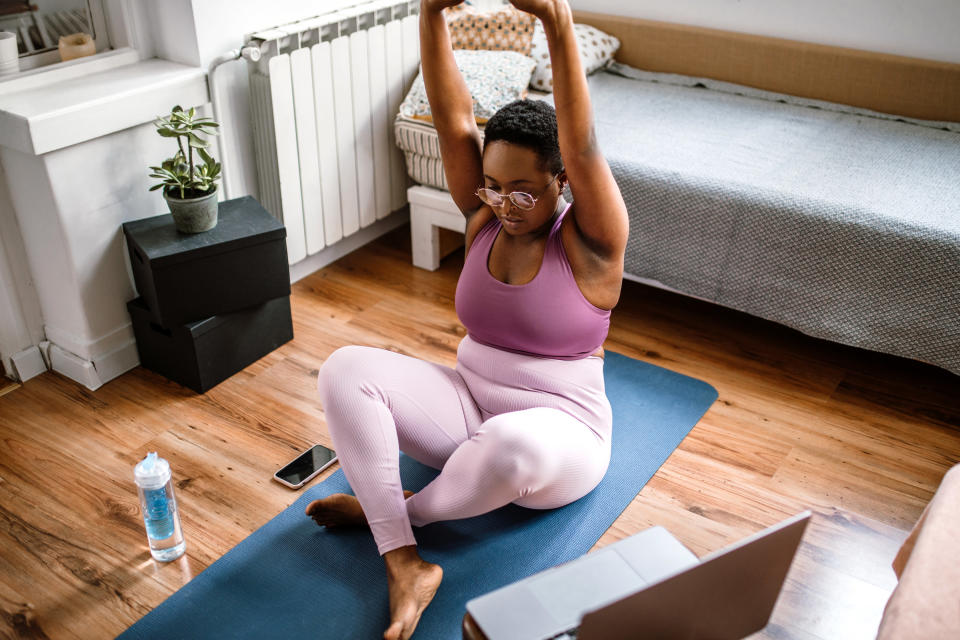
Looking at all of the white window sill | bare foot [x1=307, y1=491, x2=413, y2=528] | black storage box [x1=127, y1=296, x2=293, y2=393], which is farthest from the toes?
the white window sill

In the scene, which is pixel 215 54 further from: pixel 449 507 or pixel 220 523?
pixel 449 507

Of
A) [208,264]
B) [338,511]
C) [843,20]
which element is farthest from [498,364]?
[843,20]

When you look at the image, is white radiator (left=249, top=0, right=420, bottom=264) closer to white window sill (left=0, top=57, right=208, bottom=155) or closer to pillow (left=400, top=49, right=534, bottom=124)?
pillow (left=400, top=49, right=534, bottom=124)

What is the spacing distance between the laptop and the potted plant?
4.60 feet

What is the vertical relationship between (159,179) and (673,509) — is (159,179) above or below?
above

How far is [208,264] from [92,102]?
45 centimetres

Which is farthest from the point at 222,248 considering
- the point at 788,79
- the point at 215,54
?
the point at 788,79

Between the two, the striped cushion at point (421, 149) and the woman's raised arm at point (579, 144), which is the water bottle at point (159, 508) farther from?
the striped cushion at point (421, 149)

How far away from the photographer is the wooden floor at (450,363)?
5.43ft

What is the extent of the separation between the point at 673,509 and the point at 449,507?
1.79ft

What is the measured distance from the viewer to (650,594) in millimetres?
864

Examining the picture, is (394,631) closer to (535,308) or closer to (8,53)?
(535,308)

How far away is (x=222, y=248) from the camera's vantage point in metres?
2.08

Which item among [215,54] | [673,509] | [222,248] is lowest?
[673,509]
